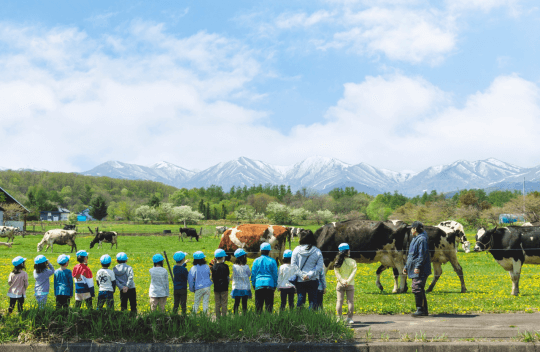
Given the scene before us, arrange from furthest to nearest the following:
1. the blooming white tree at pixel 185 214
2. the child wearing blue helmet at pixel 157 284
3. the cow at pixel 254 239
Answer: the blooming white tree at pixel 185 214
the cow at pixel 254 239
the child wearing blue helmet at pixel 157 284

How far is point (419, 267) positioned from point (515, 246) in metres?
6.88

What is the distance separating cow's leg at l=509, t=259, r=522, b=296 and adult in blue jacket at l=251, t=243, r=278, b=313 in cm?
925

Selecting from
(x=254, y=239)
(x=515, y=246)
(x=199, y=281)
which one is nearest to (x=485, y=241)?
(x=515, y=246)

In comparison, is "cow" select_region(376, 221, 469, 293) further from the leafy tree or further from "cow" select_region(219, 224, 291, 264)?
the leafy tree

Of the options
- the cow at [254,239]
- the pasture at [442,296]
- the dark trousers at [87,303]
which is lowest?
the pasture at [442,296]

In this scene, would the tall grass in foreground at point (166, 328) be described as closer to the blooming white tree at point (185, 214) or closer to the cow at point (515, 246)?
the cow at point (515, 246)

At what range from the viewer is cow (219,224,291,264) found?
851 inches

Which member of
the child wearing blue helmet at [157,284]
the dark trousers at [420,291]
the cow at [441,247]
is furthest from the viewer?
the cow at [441,247]

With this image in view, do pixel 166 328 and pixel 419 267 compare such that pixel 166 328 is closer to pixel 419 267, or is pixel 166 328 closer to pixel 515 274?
pixel 419 267

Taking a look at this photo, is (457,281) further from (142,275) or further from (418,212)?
(418,212)

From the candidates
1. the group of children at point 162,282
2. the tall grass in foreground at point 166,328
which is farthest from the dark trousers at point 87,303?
the tall grass in foreground at point 166,328

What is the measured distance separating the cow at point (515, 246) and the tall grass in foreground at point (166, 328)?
398 inches

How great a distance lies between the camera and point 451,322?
1027cm

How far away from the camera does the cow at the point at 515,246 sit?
15648mm
